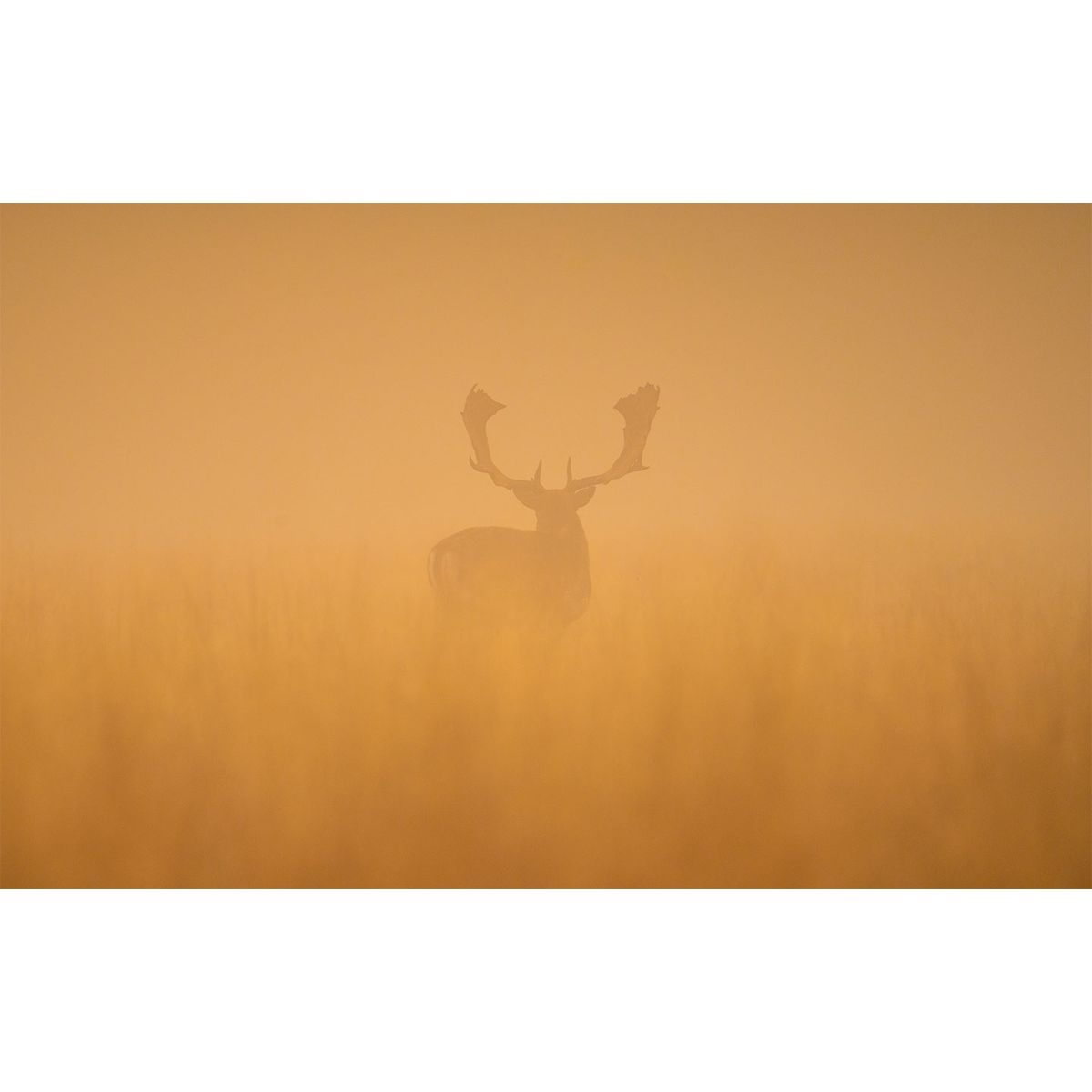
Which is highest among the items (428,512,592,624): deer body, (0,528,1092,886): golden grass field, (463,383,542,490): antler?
(463,383,542,490): antler

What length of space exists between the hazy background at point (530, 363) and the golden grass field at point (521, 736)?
0.22m

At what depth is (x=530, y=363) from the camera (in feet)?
11.0

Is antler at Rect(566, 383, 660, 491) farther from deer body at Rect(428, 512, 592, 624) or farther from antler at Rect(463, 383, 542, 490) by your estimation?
deer body at Rect(428, 512, 592, 624)

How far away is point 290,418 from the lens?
3.35 metres

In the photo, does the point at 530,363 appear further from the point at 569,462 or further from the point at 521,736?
the point at 521,736

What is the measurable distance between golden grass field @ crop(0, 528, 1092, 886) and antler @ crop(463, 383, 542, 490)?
32cm

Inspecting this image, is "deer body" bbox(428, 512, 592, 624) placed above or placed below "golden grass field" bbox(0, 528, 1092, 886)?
above

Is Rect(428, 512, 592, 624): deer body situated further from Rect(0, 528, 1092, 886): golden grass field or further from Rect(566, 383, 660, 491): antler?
Rect(566, 383, 660, 491): antler

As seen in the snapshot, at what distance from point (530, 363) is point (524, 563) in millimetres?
596

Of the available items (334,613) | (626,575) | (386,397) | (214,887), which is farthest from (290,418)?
(214,887)

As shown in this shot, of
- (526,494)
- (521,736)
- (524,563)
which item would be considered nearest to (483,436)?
(526,494)

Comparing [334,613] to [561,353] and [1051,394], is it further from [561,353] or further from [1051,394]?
[1051,394]

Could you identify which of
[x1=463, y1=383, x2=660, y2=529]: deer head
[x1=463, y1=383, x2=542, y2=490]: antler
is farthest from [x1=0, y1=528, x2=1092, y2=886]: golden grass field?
[x1=463, y1=383, x2=542, y2=490]: antler

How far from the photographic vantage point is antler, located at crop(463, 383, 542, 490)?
3338 mm
